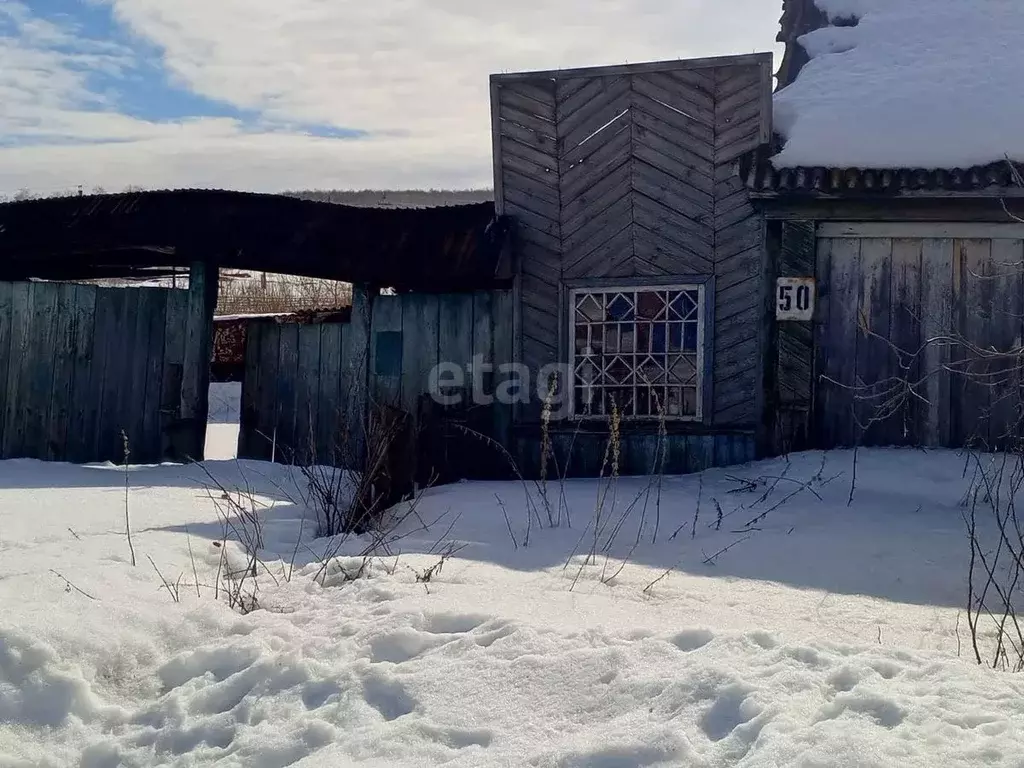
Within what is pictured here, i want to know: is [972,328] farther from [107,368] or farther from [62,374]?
[62,374]

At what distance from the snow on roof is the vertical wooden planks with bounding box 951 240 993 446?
75cm

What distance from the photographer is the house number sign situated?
7.63m

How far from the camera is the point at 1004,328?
7359mm

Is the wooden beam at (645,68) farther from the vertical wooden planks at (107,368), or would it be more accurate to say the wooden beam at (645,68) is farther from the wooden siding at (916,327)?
the vertical wooden planks at (107,368)

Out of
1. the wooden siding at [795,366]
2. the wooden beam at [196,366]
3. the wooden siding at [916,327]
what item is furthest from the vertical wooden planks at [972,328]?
the wooden beam at [196,366]

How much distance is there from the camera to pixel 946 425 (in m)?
7.45

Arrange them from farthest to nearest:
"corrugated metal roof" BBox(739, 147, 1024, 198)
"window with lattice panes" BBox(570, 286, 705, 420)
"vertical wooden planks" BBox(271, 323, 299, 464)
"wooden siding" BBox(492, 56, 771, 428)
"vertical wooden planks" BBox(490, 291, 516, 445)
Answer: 1. "vertical wooden planks" BBox(271, 323, 299, 464)
2. "vertical wooden planks" BBox(490, 291, 516, 445)
3. "window with lattice panes" BBox(570, 286, 705, 420)
4. "wooden siding" BBox(492, 56, 771, 428)
5. "corrugated metal roof" BBox(739, 147, 1024, 198)

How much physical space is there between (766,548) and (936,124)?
4.33 metres

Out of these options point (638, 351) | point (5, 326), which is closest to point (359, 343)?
point (638, 351)

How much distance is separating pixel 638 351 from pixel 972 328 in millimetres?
2647

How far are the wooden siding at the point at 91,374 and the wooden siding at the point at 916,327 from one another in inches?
225

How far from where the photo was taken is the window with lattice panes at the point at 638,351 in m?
8.10

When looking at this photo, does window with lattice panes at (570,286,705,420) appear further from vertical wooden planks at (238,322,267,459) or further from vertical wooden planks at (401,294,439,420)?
vertical wooden planks at (238,322,267,459)

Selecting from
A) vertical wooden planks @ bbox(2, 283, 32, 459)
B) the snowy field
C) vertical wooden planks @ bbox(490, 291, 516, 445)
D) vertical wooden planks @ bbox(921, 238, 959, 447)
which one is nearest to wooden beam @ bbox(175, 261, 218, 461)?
vertical wooden planks @ bbox(2, 283, 32, 459)
